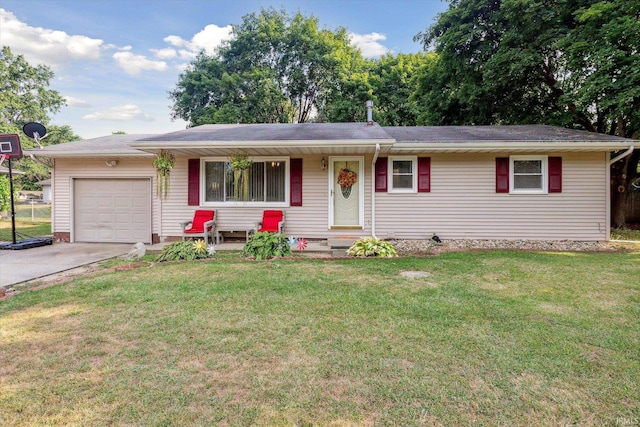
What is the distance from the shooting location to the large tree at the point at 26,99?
2583cm

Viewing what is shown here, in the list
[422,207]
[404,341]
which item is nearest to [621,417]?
[404,341]

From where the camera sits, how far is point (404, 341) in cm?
265

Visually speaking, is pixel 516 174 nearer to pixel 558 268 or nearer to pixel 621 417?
pixel 558 268

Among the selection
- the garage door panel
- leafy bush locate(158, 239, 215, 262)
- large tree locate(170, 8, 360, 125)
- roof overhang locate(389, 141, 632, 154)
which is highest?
large tree locate(170, 8, 360, 125)

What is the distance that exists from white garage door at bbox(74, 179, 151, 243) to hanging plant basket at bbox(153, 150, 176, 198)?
0.43 meters

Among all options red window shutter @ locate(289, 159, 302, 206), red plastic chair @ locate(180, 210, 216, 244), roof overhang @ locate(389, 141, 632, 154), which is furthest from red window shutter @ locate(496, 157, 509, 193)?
red plastic chair @ locate(180, 210, 216, 244)

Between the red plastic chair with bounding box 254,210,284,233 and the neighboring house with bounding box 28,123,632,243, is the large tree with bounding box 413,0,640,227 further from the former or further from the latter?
the red plastic chair with bounding box 254,210,284,233

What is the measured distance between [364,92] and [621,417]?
18467 mm

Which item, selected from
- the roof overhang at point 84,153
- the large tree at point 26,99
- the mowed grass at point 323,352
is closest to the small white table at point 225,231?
the roof overhang at point 84,153

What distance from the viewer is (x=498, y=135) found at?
7816mm

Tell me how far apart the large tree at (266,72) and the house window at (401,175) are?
507 inches

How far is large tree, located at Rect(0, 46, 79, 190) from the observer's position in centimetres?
2583

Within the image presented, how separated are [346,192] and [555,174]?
5.16 m

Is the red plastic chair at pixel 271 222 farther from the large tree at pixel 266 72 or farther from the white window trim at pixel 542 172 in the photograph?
the large tree at pixel 266 72
